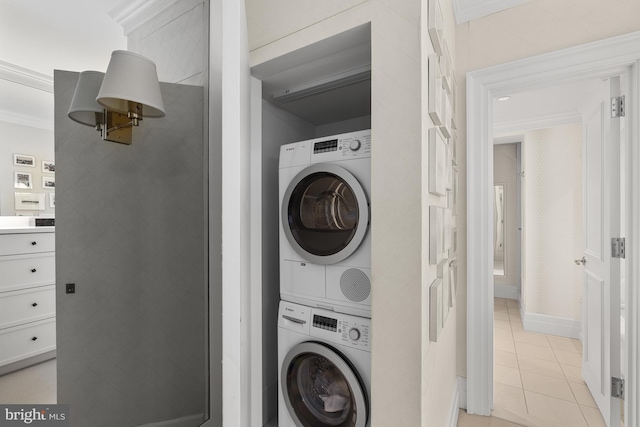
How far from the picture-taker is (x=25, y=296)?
0.33 m

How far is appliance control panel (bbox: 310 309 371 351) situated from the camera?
4.56ft

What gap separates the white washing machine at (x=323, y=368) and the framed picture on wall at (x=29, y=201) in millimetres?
1277

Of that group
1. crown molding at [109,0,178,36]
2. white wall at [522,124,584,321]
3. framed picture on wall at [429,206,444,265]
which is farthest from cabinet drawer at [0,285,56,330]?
white wall at [522,124,584,321]

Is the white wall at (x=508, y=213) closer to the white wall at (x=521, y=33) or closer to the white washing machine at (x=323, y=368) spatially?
the white wall at (x=521, y=33)

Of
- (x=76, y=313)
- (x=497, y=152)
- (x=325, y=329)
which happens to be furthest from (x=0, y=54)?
(x=497, y=152)

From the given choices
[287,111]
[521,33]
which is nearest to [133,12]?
[287,111]

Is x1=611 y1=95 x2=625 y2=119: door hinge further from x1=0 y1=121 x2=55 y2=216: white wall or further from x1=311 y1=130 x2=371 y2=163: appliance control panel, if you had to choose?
x1=0 y1=121 x2=55 y2=216: white wall

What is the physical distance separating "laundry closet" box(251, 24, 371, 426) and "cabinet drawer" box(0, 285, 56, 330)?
1256 mm

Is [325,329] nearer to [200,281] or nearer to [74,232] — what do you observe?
[200,281]

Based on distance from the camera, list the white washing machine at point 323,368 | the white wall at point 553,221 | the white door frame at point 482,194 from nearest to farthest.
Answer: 1. the white washing machine at point 323,368
2. the white door frame at point 482,194
3. the white wall at point 553,221

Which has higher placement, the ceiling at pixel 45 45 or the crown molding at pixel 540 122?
the crown molding at pixel 540 122

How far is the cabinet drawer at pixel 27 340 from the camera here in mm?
313

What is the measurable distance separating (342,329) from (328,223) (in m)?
0.52

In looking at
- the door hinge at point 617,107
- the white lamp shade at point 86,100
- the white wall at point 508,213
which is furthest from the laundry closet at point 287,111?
the white wall at point 508,213
